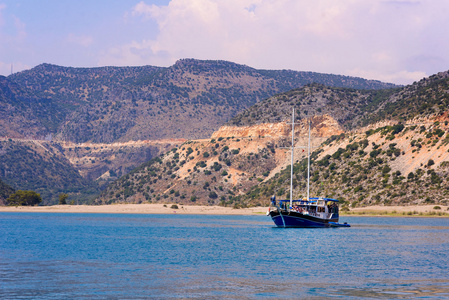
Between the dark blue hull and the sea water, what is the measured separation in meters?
9.11

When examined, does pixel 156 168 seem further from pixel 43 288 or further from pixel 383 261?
pixel 43 288

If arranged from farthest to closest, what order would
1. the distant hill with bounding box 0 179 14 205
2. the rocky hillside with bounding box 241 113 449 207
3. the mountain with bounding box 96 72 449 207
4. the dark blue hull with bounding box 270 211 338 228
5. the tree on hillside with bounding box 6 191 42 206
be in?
the distant hill with bounding box 0 179 14 205
the tree on hillside with bounding box 6 191 42 206
the mountain with bounding box 96 72 449 207
the rocky hillside with bounding box 241 113 449 207
the dark blue hull with bounding box 270 211 338 228

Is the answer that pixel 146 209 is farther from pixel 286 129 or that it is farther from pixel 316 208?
pixel 316 208

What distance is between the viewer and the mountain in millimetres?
116625

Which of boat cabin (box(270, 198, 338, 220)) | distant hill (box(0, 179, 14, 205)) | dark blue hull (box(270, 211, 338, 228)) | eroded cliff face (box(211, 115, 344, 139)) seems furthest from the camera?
eroded cliff face (box(211, 115, 344, 139))

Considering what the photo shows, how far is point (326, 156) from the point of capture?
13950 cm

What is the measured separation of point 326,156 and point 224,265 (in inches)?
3874

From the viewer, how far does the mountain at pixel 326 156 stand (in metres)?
117

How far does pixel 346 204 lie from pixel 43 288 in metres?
90.4

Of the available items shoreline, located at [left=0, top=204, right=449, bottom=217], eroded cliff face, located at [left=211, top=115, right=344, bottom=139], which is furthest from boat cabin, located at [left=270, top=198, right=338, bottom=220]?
eroded cliff face, located at [left=211, top=115, right=344, bottom=139]

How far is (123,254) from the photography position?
50.6m

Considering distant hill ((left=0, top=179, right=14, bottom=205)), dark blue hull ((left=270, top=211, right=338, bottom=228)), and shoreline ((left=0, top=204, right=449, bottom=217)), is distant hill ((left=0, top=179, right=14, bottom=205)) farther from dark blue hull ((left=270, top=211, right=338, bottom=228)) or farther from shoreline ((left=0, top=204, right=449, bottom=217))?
dark blue hull ((left=270, top=211, right=338, bottom=228))

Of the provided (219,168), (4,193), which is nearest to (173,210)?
(219,168)

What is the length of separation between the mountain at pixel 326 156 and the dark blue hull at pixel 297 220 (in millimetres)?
29482
